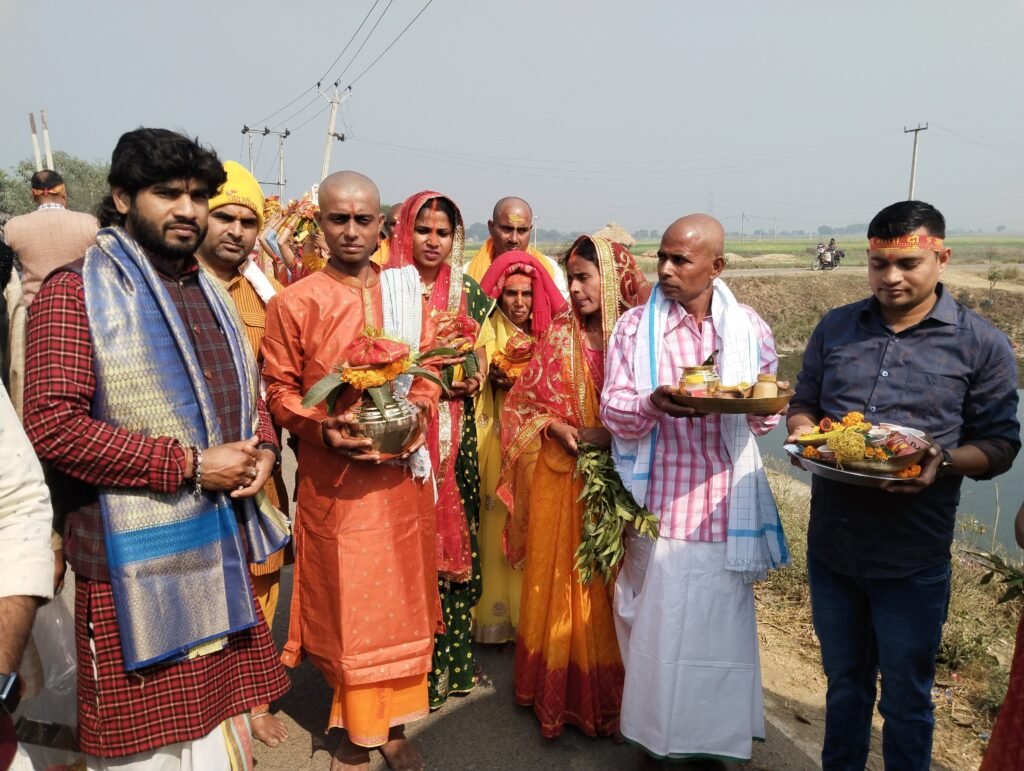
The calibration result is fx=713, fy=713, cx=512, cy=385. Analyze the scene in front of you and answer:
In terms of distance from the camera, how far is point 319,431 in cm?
307

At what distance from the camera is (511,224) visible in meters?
6.19

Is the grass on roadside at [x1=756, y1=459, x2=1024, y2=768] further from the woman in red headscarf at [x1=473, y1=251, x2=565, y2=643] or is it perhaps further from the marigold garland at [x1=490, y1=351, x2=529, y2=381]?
the marigold garland at [x1=490, y1=351, x2=529, y2=381]

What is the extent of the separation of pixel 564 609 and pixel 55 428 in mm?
2407

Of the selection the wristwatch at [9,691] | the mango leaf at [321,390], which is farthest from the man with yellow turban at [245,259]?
the wristwatch at [9,691]

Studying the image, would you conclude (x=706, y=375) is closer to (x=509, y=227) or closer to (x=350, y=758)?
(x=350, y=758)

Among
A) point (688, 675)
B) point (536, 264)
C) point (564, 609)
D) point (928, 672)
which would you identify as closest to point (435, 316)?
point (536, 264)

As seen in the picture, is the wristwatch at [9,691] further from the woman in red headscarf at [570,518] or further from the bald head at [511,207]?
the bald head at [511,207]

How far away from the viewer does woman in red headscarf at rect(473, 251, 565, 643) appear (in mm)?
4422

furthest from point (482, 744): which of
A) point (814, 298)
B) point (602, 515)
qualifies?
point (814, 298)

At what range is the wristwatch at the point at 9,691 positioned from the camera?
1594 millimetres

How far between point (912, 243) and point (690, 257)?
0.87 m

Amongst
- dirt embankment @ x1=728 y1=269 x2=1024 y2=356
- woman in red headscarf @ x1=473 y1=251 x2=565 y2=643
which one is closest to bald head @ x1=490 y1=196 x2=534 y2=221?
woman in red headscarf @ x1=473 y1=251 x2=565 y2=643

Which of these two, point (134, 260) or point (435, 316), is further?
point (435, 316)

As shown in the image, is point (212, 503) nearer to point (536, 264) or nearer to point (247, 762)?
point (247, 762)
